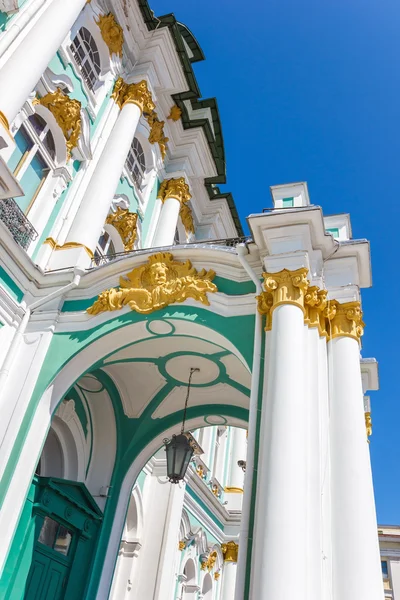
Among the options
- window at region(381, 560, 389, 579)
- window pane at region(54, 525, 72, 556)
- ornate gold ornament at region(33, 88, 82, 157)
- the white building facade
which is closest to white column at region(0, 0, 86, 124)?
the white building facade

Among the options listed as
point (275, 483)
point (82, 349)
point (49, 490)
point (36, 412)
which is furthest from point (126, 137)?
point (275, 483)

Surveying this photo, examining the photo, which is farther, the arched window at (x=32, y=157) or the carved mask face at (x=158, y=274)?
the arched window at (x=32, y=157)

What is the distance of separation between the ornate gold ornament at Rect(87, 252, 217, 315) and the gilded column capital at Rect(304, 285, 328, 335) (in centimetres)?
151

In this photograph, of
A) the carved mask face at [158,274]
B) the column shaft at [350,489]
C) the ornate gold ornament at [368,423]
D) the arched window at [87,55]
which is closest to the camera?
the column shaft at [350,489]

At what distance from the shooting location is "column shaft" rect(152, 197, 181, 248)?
13.8 meters

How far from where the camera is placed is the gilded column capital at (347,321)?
23.2 feet

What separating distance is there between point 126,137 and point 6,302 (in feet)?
18.0

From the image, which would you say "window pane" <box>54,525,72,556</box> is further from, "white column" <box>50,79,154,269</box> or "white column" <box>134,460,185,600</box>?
"white column" <box>50,79,154,269</box>

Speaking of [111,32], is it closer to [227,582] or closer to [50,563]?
[50,563]

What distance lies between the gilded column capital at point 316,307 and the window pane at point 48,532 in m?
5.18

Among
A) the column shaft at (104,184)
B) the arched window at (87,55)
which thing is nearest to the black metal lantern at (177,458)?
the column shaft at (104,184)

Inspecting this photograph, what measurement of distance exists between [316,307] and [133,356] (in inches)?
143

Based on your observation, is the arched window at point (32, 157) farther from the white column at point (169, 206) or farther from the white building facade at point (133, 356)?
the white column at point (169, 206)

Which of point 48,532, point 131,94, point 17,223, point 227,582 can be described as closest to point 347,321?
point 17,223
